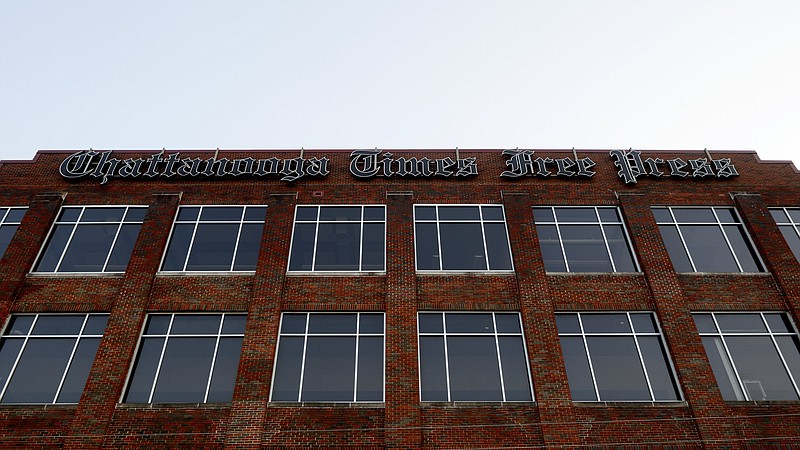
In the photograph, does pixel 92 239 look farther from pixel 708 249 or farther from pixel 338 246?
pixel 708 249

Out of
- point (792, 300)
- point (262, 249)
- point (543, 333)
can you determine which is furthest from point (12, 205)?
point (792, 300)

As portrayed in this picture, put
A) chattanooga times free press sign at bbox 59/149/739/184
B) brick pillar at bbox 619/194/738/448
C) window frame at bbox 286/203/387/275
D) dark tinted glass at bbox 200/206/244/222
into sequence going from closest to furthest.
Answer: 1. brick pillar at bbox 619/194/738/448
2. window frame at bbox 286/203/387/275
3. dark tinted glass at bbox 200/206/244/222
4. chattanooga times free press sign at bbox 59/149/739/184

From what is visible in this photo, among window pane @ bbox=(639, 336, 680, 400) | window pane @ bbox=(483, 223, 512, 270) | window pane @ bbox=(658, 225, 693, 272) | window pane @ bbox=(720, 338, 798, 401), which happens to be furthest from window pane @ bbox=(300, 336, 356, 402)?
window pane @ bbox=(720, 338, 798, 401)

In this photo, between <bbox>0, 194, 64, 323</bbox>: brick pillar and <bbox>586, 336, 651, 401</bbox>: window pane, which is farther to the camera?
<bbox>0, 194, 64, 323</bbox>: brick pillar

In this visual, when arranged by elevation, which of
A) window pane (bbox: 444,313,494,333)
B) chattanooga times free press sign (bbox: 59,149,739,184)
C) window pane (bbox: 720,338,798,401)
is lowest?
window pane (bbox: 720,338,798,401)

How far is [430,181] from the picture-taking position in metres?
21.5

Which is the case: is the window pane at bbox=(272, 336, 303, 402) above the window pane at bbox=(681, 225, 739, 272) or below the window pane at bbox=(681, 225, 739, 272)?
below

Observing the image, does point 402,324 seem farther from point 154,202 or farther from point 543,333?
point 154,202

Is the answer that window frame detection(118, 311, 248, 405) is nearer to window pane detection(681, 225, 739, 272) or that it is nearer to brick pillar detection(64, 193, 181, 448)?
brick pillar detection(64, 193, 181, 448)

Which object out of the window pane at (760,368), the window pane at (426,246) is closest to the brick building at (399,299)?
the window pane at (760,368)

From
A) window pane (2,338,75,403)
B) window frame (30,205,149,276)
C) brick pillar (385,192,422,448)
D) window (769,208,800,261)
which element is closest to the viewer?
brick pillar (385,192,422,448)

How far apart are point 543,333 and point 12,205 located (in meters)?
19.4

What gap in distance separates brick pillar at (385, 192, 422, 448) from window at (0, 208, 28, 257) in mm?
13400

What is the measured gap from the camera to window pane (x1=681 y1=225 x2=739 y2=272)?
1912cm
